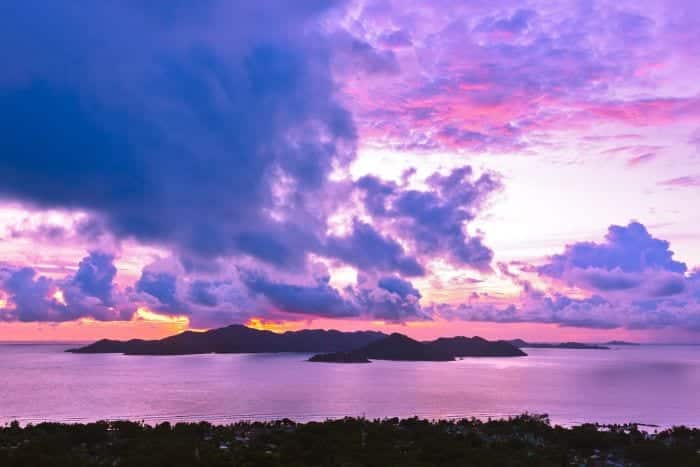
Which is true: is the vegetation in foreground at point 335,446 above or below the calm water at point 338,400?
above

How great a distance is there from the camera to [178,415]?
90.4 metres

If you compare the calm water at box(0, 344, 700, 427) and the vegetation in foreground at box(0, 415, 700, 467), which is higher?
the vegetation in foreground at box(0, 415, 700, 467)

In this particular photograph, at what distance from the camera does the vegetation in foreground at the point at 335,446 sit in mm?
32688

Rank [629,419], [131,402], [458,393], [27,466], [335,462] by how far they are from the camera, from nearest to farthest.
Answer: [27,466] < [335,462] < [629,419] < [131,402] < [458,393]

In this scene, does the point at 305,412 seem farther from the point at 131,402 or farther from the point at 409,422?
the point at 409,422

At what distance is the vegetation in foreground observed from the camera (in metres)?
32.7

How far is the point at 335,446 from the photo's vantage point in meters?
37.0

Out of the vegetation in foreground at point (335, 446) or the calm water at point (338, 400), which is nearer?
the vegetation in foreground at point (335, 446)

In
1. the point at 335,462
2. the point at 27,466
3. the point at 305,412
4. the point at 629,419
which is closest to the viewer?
the point at 27,466

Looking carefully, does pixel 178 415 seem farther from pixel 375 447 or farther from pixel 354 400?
pixel 375 447

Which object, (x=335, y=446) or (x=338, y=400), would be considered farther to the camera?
(x=338, y=400)

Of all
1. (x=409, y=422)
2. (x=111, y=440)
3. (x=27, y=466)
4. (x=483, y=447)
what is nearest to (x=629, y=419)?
(x=409, y=422)

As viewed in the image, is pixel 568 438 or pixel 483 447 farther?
pixel 568 438

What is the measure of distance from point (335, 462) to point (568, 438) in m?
19.5
